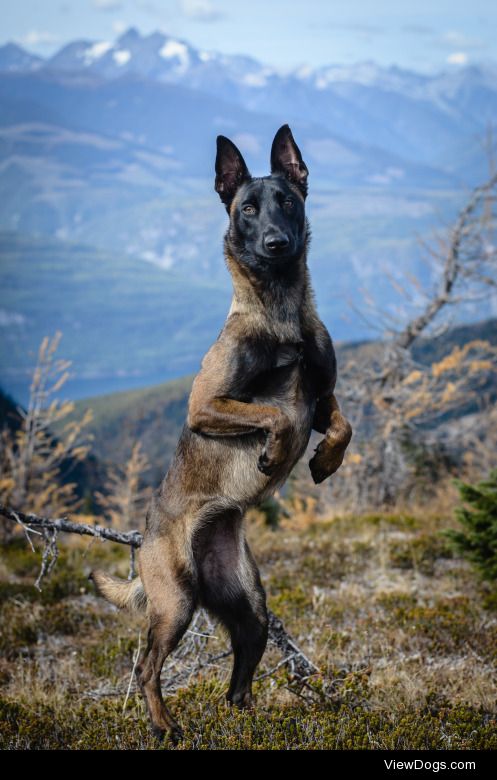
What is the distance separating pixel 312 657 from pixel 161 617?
2.14 meters

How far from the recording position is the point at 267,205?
4039mm

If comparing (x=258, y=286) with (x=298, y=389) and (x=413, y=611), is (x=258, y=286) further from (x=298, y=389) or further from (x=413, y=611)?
(x=413, y=611)

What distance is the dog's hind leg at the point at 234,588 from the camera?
426 centimetres

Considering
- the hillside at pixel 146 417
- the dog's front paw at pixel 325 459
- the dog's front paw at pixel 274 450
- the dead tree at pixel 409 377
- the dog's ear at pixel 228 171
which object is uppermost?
the dog's ear at pixel 228 171

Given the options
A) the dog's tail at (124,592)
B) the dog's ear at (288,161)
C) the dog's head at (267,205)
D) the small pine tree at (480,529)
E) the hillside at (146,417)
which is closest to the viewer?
the dog's head at (267,205)

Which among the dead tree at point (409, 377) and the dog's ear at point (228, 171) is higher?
the dog's ear at point (228, 171)

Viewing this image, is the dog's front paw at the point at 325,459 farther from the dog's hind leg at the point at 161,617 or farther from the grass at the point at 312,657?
the grass at the point at 312,657

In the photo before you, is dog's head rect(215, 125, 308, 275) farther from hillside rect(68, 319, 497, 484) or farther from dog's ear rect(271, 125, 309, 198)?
hillside rect(68, 319, 497, 484)

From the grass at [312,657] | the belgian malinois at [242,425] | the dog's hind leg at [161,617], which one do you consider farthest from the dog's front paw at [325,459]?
the grass at [312,657]

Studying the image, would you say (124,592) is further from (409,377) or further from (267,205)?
(409,377)

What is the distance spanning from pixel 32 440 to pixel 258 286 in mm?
12616

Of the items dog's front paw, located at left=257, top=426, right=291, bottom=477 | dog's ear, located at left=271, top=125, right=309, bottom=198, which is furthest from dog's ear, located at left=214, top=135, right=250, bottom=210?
dog's front paw, located at left=257, top=426, right=291, bottom=477

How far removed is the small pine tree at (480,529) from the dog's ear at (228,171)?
4.12 meters

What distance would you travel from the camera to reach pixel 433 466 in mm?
16797
